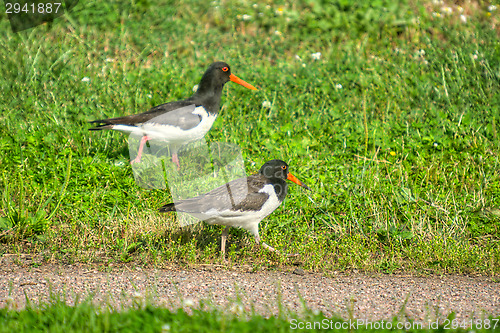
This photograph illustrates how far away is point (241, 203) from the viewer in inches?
189

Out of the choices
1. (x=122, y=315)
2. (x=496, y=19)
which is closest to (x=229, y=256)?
(x=122, y=315)

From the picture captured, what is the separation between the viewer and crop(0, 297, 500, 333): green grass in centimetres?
338

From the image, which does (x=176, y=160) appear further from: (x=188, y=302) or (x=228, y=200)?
(x=188, y=302)

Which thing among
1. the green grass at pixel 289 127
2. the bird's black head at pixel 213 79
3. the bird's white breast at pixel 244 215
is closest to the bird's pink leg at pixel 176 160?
the green grass at pixel 289 127

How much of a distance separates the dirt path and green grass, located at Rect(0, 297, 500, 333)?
0.11m

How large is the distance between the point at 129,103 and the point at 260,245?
3316mm

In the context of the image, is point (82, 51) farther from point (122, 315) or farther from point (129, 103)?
point (122, 315)

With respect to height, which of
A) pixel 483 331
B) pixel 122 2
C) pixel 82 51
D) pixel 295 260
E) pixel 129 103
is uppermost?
pixel 122 2

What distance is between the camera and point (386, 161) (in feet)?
20.0

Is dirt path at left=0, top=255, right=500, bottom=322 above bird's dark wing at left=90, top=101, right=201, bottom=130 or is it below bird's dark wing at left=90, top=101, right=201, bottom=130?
below

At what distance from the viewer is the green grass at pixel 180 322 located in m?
3.38

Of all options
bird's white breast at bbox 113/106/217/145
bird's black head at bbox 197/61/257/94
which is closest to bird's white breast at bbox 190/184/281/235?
bird's white breast at bbox 113/106/217/145

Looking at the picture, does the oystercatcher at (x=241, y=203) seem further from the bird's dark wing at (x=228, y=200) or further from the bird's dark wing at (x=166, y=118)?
the bird's dark wing at (x=166, y=118)

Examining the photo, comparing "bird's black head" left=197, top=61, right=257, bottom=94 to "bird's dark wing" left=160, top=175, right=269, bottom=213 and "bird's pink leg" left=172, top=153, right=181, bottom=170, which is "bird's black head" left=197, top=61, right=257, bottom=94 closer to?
"bird's pink leg" left=172, top=153, right=181, bottom=170
